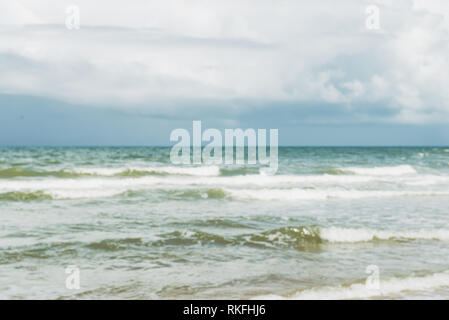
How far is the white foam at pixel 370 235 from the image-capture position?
933 centimetres

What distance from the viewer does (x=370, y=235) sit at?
31.0ft

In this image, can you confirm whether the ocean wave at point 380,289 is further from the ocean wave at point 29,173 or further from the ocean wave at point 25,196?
the ocean wave at point 29,173

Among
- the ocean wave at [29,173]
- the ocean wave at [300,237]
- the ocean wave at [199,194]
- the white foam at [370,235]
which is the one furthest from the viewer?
the ocean wave at [29,173]

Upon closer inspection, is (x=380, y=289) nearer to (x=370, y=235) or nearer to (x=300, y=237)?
(x=300, y=237)

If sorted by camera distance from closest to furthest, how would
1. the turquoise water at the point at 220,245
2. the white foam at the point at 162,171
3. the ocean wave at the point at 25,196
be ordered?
the turquoise water at the point at 220,245
the ocean wave at the point at 25,196
the white foam at the point at 162,171

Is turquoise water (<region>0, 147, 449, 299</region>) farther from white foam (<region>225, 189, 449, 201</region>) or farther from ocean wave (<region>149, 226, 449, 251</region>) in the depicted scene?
white foam (<region>225, 189, 449, 201</region>)

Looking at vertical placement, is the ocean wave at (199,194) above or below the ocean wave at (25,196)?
below

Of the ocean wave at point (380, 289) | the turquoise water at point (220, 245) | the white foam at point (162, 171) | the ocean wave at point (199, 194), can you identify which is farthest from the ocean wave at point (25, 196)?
the ocean wave at point (380, 289)

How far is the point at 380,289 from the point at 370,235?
11.5 feet

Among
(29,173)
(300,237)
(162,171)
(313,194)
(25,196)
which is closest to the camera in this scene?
(300,237)

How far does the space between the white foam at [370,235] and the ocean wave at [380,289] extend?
2.68 metres

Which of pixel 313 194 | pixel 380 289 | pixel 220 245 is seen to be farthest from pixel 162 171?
pixel 380 289

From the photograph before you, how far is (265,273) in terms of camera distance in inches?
272

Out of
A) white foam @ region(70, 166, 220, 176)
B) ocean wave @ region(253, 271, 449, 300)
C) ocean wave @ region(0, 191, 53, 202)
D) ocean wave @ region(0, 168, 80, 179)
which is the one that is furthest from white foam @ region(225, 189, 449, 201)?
ocean wave @ region(0, 168, 80, 179)
